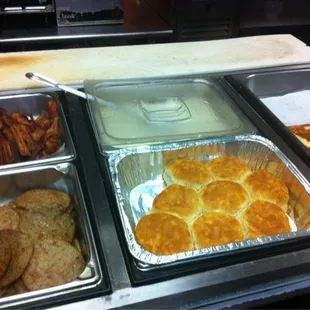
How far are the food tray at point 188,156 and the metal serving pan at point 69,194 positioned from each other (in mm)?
Answer: 124

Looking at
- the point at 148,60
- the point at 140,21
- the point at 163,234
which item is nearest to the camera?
the point at 163,234

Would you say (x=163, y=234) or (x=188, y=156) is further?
(x=188, y=156)

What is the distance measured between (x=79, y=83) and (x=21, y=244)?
0.75m

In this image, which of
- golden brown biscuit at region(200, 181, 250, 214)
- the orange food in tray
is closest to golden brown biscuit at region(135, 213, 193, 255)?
golden brown biscuit at region(200, 181, 250, 214)

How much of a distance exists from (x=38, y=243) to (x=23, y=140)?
467 mm

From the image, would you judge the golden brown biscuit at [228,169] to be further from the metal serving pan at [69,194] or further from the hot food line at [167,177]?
the metal serving pan at [69,194]

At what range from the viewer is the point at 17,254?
0.96 meters

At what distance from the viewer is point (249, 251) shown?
0.96 m

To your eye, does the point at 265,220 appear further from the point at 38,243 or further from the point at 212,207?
the point at 38,243

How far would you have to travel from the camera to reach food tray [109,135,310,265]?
119 centimetres

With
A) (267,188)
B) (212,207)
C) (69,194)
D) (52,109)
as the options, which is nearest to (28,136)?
(52,109)

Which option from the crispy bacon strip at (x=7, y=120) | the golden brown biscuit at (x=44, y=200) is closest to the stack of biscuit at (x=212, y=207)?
the golden brown biscuit at (x=44, y=200)

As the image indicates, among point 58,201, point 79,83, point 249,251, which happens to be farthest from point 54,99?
point 249,251

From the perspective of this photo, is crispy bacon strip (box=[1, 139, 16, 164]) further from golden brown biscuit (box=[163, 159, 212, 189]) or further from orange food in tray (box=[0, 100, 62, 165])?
golden brown biscuit (box=[163, 159, 212, 189])
